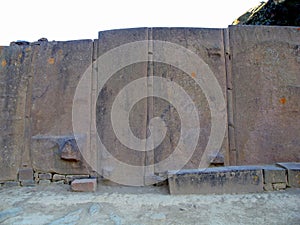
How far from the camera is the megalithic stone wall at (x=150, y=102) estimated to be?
3.45m

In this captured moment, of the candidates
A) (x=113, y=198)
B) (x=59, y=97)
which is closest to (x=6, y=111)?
(x=59, y=97)

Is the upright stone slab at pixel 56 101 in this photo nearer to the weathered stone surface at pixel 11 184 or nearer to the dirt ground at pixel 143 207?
the weathered stone surface at pixel 11 184

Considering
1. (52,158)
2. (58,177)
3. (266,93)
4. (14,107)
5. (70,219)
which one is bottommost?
(70,219)

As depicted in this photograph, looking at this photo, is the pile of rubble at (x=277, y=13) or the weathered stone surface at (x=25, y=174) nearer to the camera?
the weathered stone surface at (x=25, y=174)

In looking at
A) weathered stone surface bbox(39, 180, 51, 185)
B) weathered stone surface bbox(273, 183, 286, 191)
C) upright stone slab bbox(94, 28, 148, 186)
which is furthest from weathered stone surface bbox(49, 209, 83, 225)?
weathered stone surface bbox(273, 183, 286, 191)

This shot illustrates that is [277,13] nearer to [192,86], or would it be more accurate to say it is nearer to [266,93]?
[266,93]

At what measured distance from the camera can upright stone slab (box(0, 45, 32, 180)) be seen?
3545mm

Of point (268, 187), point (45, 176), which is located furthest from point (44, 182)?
point (268, 187)

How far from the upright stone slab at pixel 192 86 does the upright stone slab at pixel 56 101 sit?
1.05 m

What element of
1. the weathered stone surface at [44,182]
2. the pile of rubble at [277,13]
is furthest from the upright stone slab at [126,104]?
the pile of rubble at [277,13]

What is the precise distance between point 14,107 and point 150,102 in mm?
2032

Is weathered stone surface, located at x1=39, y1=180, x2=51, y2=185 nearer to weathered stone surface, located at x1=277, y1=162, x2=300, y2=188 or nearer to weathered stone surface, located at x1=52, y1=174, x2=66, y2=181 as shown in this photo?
weathered stone surface, located at x1=52, y1=174, x2=66, y2=181

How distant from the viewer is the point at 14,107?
3668 mm

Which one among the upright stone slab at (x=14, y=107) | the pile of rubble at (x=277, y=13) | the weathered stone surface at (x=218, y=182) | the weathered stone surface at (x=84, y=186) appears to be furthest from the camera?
the pile of rubble at (x=277, y=13)
